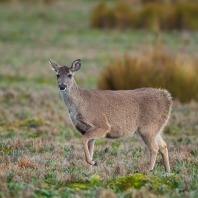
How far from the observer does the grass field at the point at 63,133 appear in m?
7.67

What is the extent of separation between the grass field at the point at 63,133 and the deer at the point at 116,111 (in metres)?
0.45

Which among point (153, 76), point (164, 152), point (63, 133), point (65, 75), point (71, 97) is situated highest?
point (65, 75)

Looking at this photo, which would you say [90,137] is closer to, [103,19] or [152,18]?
[152,18]

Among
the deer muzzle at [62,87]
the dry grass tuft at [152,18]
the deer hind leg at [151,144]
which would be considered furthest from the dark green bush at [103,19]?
the deer muzzle at [62,87]

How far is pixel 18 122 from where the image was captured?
14.3m

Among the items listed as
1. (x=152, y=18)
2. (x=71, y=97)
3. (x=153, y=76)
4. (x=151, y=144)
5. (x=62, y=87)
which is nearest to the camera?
(x=62, y=87)

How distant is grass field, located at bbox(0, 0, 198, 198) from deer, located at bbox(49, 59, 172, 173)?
446mm

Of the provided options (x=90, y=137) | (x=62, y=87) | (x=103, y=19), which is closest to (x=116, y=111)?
(x=90, y=137)

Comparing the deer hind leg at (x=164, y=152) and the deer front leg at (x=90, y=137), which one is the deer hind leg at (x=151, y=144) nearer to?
the deer hind leg at (x=164, y=152)

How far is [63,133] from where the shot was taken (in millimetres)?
13422

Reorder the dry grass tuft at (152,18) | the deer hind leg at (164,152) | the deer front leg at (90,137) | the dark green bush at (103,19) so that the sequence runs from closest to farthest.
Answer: the deer front leg at (90,137) → the deer hind leg at (164,152) → the dry grass tuft at (152,18) → the dark green bush at (103,19)

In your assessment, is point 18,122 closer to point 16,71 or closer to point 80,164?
point 80,164

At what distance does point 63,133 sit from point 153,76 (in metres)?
5.60

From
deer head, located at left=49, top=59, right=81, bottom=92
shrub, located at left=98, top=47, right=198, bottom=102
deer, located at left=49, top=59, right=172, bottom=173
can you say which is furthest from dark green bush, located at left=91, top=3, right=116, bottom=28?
deer head, located at left=49, top=59, right=81, bottom=92
